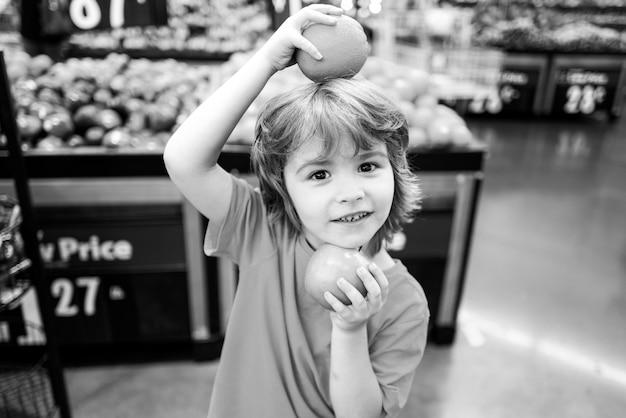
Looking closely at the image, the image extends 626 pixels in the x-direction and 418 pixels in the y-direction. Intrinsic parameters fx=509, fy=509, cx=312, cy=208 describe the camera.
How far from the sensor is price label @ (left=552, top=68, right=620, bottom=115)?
7.61 m

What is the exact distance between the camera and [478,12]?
867cm

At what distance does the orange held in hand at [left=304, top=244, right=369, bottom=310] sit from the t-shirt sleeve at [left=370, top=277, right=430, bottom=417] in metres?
0.19

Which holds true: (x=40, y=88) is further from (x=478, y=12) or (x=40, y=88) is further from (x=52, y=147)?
(x=478, y=12)

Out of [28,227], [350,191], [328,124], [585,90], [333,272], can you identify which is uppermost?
[328,124]

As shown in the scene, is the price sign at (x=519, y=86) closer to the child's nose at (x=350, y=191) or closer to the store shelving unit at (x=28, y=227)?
the store shelving unit at (x=28, y=227)

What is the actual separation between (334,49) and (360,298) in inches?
15.9

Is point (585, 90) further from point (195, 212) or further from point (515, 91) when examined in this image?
point (195, 212)

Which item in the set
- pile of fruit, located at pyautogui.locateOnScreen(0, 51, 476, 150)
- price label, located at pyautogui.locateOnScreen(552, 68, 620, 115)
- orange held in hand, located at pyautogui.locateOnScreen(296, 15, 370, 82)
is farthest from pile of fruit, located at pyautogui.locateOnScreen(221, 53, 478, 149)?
price label, located at pyautogui.locateOnScreen(552, 68, 620, 115)

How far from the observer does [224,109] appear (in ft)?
2.86

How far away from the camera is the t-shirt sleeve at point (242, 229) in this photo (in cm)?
103

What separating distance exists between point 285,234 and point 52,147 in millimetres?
1604

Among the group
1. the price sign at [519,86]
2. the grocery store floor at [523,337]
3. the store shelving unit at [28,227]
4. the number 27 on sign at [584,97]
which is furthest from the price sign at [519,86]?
the store shelving unit at [28,227]

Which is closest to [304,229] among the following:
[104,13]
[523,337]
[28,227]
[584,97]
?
[28,227]

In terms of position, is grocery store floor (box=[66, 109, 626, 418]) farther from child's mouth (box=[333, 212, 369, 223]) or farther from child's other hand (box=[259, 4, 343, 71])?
child's other hand (box=[259, 4, 343, 71])
